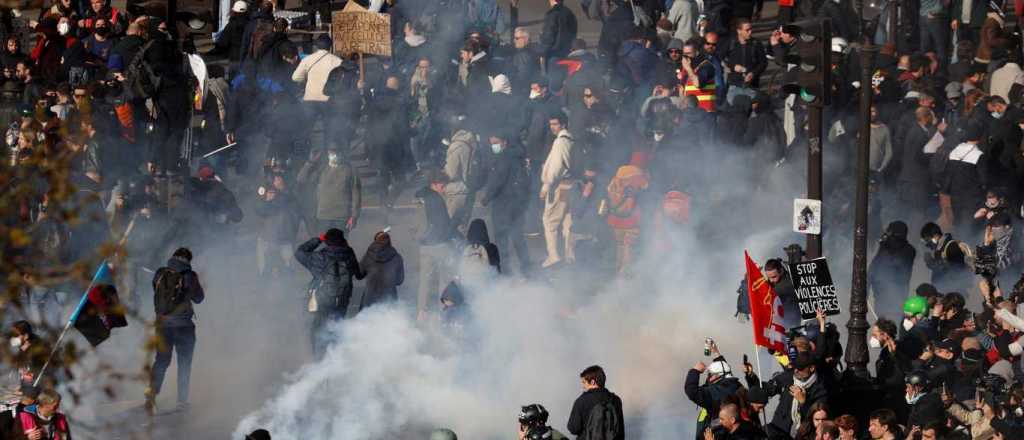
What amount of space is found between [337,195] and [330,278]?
1980mm

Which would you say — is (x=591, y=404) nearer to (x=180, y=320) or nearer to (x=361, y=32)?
(x=180, y=320)

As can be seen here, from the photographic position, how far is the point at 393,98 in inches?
758

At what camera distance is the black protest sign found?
13625mm

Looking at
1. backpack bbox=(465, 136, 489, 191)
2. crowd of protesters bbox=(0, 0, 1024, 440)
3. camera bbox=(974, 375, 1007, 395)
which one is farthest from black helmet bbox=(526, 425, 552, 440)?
backpack bbox=(465, 136, 489, 191)

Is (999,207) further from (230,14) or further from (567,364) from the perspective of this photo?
(230,14)

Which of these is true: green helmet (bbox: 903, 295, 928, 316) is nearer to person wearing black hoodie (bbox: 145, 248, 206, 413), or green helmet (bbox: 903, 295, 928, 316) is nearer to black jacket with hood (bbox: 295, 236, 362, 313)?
black jacket with hood (bbox: 295, 236, 362, 313)

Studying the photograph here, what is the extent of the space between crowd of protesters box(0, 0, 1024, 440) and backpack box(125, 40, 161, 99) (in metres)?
0.02

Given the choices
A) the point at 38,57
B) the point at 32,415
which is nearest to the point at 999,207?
the point at 32,415

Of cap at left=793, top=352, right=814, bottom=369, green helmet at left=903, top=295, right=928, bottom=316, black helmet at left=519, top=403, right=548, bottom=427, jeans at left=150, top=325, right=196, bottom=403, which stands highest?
cap at left=793, top=352, right=814, bottom=369

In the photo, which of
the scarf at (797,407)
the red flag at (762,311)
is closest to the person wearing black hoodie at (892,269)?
the red flag at (762,311)

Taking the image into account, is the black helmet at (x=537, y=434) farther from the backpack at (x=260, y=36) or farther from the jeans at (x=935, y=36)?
the jeans at (x=935, y=36)

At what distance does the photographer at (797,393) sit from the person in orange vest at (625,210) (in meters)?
5.02

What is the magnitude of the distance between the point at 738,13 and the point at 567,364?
5.77 metres

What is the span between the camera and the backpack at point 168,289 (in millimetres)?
15506
